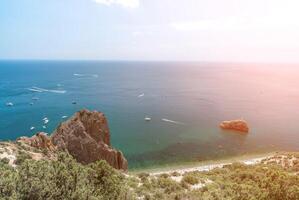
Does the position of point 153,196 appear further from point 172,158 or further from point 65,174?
point 172,158

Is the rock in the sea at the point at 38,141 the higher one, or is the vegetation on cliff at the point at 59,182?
the vegetation on cliff at the point at 59,182

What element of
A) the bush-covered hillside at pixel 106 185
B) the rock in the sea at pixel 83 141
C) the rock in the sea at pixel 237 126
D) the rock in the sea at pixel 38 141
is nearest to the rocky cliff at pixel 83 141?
the rock in the sea at pixel 83 141

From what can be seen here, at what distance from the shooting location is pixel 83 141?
120ft

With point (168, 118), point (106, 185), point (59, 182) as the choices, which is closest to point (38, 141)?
point (106, 185)

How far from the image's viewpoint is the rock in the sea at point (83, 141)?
36125mm

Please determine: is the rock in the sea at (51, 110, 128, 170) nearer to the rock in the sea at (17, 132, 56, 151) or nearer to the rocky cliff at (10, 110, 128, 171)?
the rocky cliff at (10, 110, 128, 171)

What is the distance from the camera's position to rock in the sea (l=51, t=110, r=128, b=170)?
36.1 m

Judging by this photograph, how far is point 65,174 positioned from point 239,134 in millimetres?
68253

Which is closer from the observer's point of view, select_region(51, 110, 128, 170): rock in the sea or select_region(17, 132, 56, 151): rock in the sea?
select_region(17, 132, 56, 151): rock in the sea

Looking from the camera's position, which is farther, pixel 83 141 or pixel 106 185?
pixel 83 141

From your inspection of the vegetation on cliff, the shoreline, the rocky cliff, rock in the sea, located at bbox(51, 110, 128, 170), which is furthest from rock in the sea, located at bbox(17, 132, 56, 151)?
the shoreline

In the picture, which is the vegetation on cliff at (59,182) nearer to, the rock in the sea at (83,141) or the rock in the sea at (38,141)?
the rock in the sea at (38,141)

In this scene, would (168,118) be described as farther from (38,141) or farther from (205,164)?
(38,141)

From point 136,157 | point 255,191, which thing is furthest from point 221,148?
point 255,191
